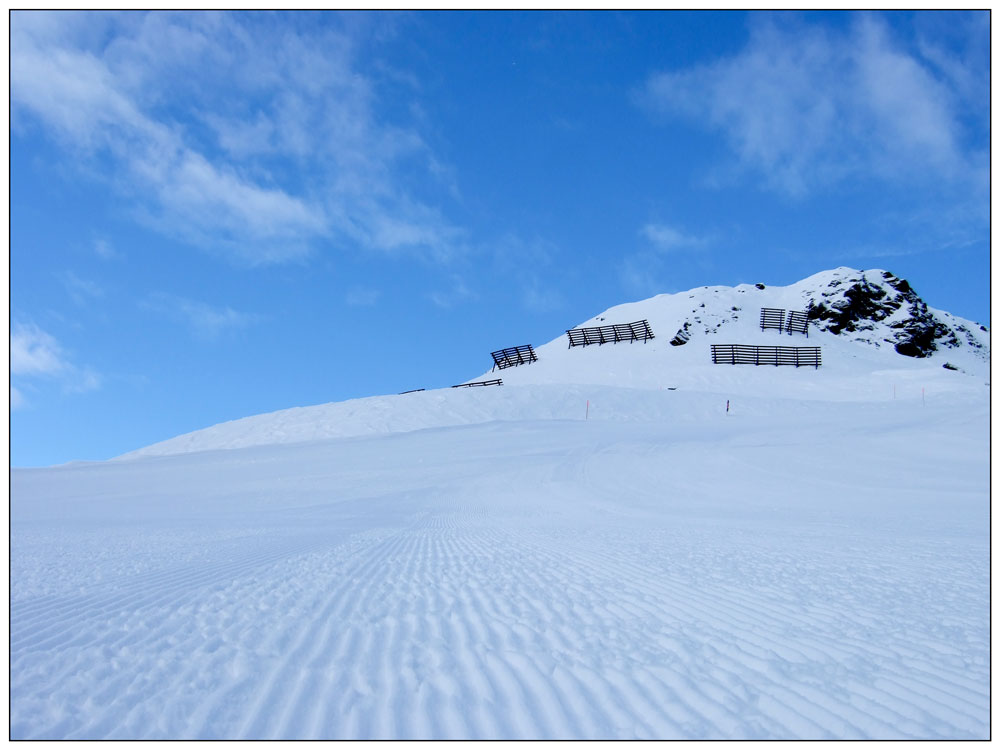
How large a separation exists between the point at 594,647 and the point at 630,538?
4974mm

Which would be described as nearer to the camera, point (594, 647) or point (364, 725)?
point (364, 725)

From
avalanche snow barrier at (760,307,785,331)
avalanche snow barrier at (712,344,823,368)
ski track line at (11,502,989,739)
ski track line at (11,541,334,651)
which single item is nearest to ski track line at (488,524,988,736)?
ski track line at (11,502,989,739)

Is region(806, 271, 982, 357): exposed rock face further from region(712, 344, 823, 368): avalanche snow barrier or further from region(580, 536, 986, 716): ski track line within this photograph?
region(580, 536, 986, 716): ski track line

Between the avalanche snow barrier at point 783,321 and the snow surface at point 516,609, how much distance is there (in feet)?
144

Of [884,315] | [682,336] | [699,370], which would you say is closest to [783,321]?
[682,336]

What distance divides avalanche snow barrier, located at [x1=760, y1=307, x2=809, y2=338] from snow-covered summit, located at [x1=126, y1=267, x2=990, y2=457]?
2.76 feet

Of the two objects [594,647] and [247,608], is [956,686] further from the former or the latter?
[247,608]

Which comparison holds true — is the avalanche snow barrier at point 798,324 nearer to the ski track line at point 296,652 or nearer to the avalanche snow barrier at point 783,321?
the avalanche snow barrier at point 783,321

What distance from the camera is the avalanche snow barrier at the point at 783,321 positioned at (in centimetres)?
5769

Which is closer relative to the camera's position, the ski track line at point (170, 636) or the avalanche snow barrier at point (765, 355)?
A: the ski track line at point (170, 636)

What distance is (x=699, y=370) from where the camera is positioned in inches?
1747

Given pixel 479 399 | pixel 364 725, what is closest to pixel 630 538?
pixel 364 725

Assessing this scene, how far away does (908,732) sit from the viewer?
273 cm

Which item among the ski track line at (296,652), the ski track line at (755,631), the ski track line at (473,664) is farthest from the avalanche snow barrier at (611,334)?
the ski track line at (473,664)
